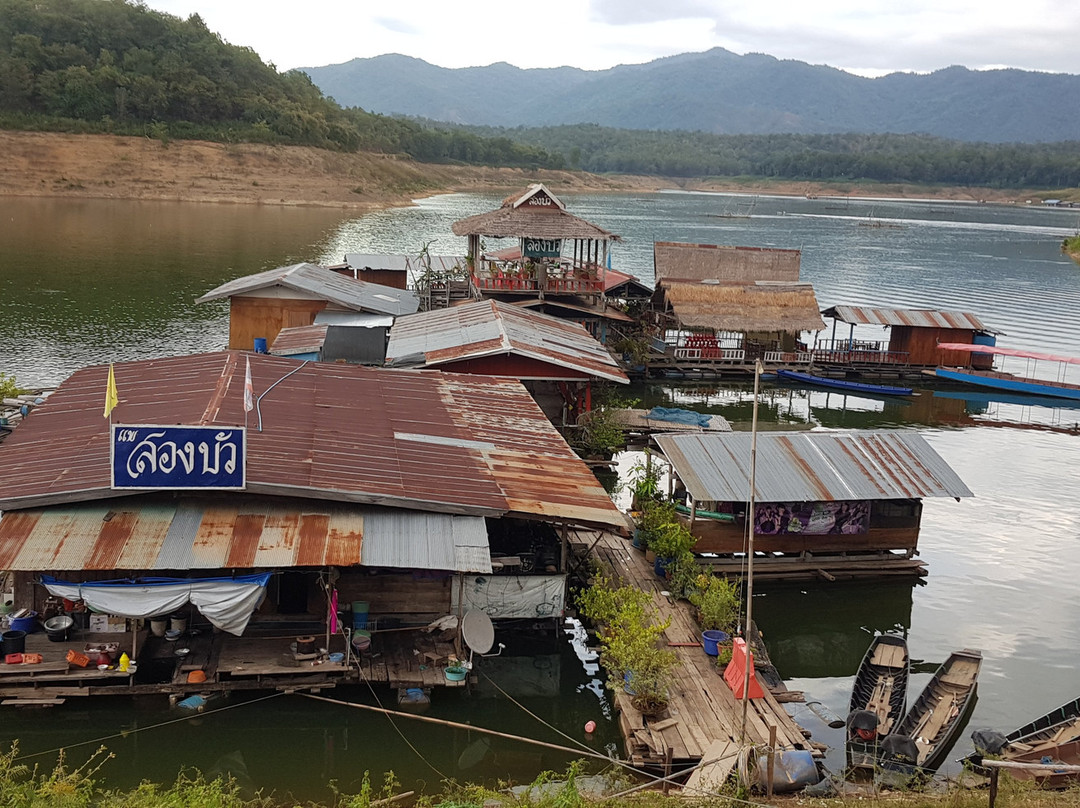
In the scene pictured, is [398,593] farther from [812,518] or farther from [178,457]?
[812,518]

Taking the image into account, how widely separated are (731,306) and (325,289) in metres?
19.3

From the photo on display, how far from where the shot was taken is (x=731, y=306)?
4900 centimetres

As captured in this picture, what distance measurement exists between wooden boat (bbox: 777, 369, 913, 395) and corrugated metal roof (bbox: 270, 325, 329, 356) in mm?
23366

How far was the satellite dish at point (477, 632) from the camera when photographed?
59.0 feet

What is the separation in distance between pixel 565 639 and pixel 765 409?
86.4ft

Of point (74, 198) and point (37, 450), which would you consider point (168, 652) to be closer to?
point (37, 450)

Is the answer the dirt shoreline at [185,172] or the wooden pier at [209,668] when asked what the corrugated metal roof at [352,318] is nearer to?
the wooden pier at [209,668]

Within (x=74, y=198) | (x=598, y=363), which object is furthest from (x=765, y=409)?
(x=74, y=198)

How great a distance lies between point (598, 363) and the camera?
32.9 metres

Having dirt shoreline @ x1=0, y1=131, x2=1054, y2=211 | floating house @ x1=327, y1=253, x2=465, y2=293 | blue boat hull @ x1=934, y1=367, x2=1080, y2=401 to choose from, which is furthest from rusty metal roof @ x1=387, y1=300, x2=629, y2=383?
dirt shoreline @ x1=0, y1=131, x2=1054, y2=211

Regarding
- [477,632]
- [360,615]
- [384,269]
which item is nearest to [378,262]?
[384,269]

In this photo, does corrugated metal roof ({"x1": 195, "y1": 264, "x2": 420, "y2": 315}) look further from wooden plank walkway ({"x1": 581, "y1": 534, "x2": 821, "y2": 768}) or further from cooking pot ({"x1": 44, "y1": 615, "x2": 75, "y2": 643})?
wooden plank walkway ({"x1": 581, "y1": 534, "x2": 821, "y2": 768})

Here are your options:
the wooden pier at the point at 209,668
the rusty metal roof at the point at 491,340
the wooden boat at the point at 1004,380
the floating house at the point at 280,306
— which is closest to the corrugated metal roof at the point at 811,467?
the rusty metal roof at the point at 491,340

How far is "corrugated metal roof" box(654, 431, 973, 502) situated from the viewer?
923 inches
